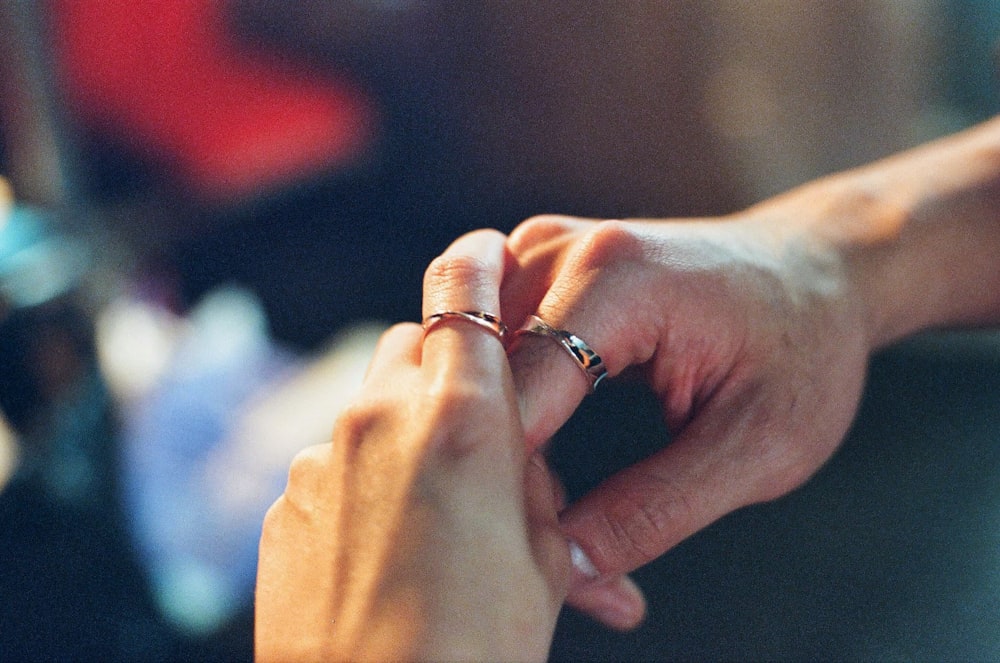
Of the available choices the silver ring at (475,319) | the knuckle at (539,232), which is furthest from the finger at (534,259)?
the silver ring at (475,319)

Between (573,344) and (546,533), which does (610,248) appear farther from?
(546,533)

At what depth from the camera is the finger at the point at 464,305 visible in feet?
2.23

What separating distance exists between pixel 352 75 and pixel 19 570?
128 cm

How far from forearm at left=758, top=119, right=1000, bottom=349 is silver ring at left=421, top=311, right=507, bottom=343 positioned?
1.43 ft

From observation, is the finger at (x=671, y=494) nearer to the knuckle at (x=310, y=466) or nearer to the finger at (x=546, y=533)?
the finger at (x=546, y=533)

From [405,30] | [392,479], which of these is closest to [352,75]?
[405,30]

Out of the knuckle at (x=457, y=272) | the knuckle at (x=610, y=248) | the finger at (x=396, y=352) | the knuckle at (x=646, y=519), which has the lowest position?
the knuckle at (x=646, y=519)

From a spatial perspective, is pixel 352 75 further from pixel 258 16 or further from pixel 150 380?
pixel 150 380

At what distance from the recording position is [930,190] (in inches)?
39.6

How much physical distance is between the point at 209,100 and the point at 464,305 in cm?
146

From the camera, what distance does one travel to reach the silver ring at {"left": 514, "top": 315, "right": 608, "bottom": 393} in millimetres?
738

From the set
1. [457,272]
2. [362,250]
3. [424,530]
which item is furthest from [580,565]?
[362,250]

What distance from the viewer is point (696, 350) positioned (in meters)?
0.77

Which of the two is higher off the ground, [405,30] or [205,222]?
[405,30]
